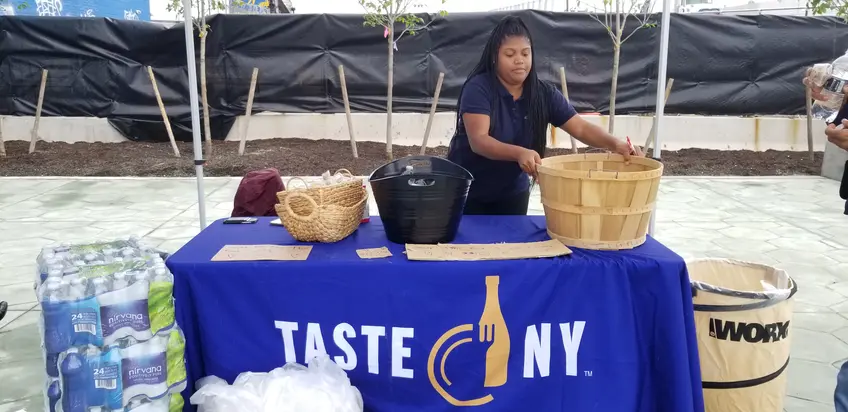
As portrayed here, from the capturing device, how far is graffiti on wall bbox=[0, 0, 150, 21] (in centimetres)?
1442

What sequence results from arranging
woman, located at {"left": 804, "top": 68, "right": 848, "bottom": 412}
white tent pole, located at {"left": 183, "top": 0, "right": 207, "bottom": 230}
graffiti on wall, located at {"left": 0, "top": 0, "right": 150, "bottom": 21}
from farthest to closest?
graffiti on wall, located at {"left": 0, "top": 0, "right": 150, "bottom": 21} < white tent pole, located at {"left": 183, "top": 0, "right": 207, "bottom": 230} < woman, located at {"left": 804, "top": 68, "right": 848, "bottom": 412}

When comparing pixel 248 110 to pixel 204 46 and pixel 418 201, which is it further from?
pixel 418 201

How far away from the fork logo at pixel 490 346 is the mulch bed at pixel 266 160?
5.68 m

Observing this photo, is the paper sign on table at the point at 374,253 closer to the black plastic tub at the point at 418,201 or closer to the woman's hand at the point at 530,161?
the black plastic tub at the point at 418,201

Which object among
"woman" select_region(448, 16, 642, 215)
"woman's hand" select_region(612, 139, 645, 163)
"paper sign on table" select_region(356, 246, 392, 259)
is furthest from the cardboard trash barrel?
"paper sign on table" select_region(356, 246, 392, 259)

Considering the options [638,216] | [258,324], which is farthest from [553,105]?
[258,324]

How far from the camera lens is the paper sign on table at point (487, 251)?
2072mm

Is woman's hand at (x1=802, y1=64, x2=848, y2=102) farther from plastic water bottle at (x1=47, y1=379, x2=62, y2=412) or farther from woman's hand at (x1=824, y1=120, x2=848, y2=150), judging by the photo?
plastic water bottle at (x1=47, y1=379, x2=62, y2=412)

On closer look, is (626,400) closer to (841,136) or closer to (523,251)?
(523,251)

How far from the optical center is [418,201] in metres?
2.13

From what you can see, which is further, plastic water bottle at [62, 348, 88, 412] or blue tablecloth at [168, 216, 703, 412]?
blue tablecloth at [168, 216, 703, 412]

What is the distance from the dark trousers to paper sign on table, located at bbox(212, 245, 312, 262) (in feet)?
3.10

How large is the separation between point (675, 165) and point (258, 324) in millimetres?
7296

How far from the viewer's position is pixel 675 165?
827 cm
